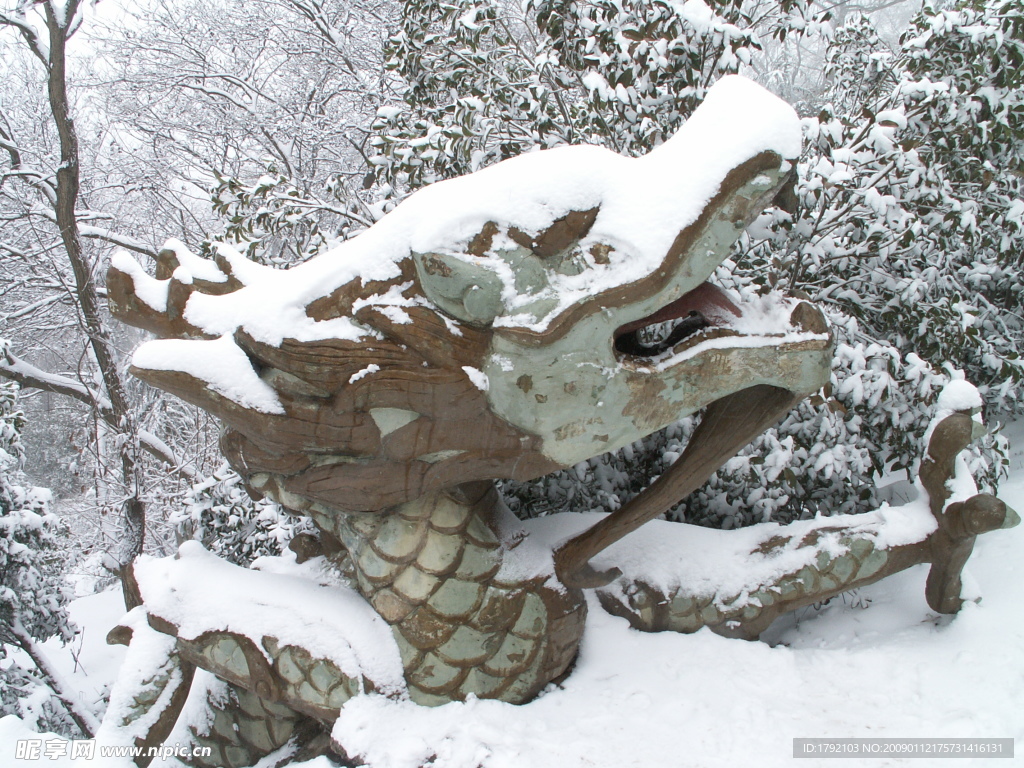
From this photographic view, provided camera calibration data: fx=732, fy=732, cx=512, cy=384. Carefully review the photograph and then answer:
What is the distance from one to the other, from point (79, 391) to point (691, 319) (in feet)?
18.7

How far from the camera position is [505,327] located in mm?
1705

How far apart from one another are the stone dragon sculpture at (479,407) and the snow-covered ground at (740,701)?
0.28ft

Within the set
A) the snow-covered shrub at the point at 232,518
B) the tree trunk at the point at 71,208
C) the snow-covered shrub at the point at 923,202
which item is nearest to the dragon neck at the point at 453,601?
the snow-covered shrub at the point at 923,202

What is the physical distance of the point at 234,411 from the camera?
1.86 m

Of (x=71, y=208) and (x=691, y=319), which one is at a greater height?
(x=71, y=208)

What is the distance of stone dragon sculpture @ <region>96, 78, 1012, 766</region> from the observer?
5.61ft

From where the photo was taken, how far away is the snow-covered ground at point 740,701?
1.83 m

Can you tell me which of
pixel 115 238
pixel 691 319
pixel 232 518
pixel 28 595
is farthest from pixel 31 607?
pixel 691 319

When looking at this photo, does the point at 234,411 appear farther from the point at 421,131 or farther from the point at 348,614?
the point at 421,131

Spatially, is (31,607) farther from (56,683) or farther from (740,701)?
(740,701)

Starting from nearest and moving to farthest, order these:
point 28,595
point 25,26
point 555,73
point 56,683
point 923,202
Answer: point 923,202 → point 555,73 → point 28,595 → point 56,683 → point 25,26

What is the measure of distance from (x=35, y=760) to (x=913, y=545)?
9.00 feet

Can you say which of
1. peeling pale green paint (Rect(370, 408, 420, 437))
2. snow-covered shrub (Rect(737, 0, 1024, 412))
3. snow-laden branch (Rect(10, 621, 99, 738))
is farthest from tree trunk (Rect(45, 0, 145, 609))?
snow-covered shrub (Rect(737, 0, 1024, 412))

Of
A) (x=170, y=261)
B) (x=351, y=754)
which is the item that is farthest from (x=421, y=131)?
(x=351, y=754)
